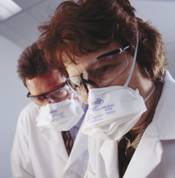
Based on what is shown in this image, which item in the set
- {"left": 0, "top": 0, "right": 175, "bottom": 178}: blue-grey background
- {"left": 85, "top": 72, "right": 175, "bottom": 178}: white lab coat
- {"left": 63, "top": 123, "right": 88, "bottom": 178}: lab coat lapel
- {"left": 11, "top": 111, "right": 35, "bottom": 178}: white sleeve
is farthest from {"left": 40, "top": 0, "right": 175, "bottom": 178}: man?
{"left": 0, "top": 0, "right": 175, "bottom": 178}: blue-grey background

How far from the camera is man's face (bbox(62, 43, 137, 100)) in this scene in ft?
4.02

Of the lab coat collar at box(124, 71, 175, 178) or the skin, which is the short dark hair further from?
the lab coat collar at box(124, 71, 175, 178)

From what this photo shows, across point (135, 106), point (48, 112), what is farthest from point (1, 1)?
point (135, 106)

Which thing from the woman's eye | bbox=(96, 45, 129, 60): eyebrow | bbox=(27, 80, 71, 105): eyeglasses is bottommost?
bbox=(27, 80, 71, 105): eyeglasses

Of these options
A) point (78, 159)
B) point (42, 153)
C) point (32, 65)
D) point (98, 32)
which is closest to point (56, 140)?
point (42, 153)

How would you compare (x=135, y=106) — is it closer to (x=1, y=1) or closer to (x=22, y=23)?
(x=1, y=1)

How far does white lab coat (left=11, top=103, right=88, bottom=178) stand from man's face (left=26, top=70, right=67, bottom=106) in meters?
0.21

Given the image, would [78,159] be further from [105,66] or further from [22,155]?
[105,66]

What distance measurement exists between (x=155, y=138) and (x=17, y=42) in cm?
246

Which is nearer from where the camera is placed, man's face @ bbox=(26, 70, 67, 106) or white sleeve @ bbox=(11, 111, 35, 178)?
man's face @ bbox=(26, 70, 67, 106)

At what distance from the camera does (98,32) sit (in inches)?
46.7

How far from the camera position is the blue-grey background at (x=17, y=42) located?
8.33 ft

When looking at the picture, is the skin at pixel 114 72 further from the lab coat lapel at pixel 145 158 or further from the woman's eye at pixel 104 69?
the lab coat lapel at pixel 145 158

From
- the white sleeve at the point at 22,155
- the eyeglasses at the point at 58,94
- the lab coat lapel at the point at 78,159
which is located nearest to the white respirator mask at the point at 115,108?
the lab coat lapel at the point at 78,159
